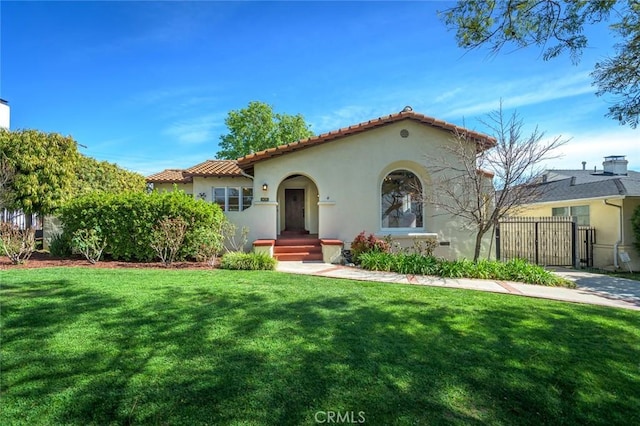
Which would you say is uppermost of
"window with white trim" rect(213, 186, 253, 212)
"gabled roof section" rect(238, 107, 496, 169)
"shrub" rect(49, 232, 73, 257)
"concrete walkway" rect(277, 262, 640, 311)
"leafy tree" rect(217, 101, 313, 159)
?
"leafy tree" rect(217, 101, 313, 159)

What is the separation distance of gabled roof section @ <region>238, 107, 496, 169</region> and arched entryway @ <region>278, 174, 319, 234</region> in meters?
4.57

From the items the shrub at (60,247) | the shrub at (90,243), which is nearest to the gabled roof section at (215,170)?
the shrub at (90,243)

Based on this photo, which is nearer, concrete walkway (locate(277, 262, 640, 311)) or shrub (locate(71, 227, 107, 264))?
concrete walkway (locate(277, 262, 640, 311))

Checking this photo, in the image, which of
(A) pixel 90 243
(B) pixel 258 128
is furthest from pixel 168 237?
(B) pixel 258 128

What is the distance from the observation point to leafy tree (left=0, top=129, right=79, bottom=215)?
13.5 metres

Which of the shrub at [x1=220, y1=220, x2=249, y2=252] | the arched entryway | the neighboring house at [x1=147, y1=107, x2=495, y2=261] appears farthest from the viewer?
the arched entryway

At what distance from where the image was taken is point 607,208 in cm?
1519

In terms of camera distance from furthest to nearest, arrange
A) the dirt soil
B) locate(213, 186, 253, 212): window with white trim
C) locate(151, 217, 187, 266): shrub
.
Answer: locate(213, 186, 253, 212): window with white trim
locate(151, 217, 187, 266): shrub
the dirt soil

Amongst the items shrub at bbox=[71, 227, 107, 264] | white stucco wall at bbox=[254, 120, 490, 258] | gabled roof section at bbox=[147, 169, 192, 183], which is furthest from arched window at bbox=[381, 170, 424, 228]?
gabled roof section at bbox=[147, 169, 192, 183]

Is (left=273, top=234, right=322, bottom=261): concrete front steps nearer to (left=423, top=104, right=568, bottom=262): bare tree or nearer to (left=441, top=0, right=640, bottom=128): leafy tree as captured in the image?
(left=423, top=104, right=568, bottom=262): bare tree

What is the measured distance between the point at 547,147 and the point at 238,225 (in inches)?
485

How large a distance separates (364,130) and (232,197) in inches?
308

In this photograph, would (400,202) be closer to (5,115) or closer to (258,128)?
(5,115)

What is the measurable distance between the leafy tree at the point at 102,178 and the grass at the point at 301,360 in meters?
12.1
